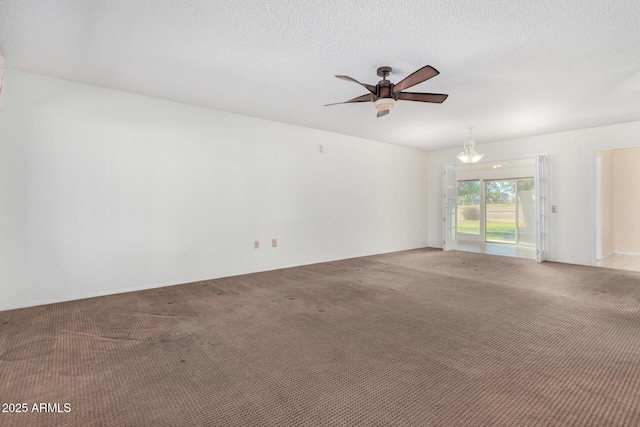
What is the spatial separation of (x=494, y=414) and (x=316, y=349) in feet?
3.91

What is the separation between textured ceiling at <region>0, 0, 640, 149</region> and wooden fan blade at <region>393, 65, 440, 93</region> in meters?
0.23

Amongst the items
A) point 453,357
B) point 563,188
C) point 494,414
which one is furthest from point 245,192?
point 563,188

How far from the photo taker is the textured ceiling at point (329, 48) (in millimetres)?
2197

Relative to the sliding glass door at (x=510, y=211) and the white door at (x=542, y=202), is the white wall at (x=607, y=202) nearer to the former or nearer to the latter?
the white door at (x=542, y=202)

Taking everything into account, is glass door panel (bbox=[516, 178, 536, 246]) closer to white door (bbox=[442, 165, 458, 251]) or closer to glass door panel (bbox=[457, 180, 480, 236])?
glass door panel (bbox=[457, 180, 480, 236])

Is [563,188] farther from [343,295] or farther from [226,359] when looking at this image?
[226,359]

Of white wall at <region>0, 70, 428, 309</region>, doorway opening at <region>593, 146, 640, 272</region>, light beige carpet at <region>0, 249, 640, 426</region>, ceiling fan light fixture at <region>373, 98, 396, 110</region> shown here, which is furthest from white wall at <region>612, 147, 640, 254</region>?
ceiling fan light fixture at <region>373, 98, 396, 110</region>

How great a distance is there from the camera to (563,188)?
586cm

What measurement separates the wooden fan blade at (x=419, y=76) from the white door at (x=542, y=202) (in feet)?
15.2

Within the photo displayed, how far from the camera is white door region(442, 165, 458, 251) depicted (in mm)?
7355

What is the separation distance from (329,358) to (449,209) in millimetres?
6212

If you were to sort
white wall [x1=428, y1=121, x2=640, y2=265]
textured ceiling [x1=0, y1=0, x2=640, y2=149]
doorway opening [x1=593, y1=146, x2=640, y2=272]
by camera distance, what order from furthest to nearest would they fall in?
doorway opening [x1=593, y1=146, x2=640, y2=272] → white wall [x1=428, y1=121, x2=640, y2=265] → textured ceiling [x1=0, y1=0, x2=640, y2=149]

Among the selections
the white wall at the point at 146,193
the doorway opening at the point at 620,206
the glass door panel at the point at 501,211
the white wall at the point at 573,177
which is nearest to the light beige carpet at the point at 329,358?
the white wall at the point at 146,193

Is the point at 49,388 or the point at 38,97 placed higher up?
the point at 38,97
